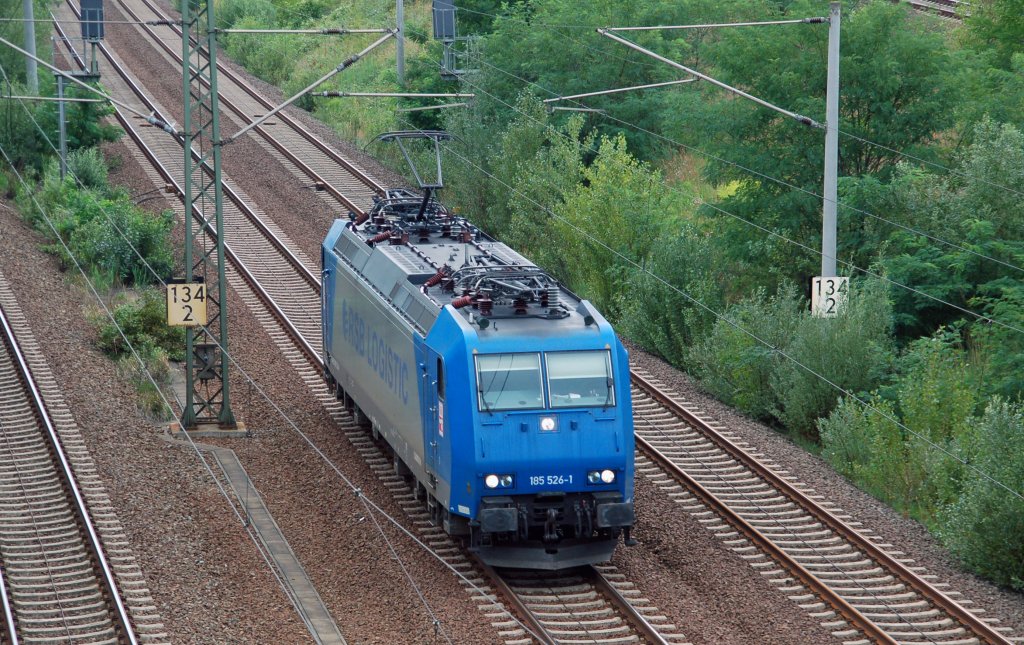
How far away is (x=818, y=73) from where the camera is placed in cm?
2941

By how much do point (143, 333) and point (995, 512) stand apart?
17160mm

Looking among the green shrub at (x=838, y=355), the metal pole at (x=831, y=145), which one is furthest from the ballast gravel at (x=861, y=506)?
the metal pole at (x=831, y=145)

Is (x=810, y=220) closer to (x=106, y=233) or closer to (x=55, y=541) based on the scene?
(x=106, y=233)

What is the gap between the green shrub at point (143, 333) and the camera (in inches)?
1085

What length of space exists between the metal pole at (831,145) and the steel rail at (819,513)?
11.4 ft

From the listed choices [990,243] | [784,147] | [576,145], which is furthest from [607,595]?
[576,145]

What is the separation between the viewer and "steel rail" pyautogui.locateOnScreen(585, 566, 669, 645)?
1520 centimetres

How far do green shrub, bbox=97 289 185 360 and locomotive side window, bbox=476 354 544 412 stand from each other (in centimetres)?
1256

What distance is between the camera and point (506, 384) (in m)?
16.7

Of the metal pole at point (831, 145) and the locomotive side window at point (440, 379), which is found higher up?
the metal pole at point (831, 145)

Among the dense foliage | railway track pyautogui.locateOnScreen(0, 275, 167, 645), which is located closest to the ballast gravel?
the dense foliage

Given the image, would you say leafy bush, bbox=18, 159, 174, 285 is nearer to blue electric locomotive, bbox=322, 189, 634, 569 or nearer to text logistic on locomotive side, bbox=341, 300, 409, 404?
text logistic on locomotive side, bbox=341, 300, 409, 404

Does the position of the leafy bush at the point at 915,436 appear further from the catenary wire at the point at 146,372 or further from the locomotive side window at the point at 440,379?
the catenary wire at the point at 146,372

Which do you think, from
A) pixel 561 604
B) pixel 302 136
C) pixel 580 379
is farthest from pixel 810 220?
pixel 302 136
